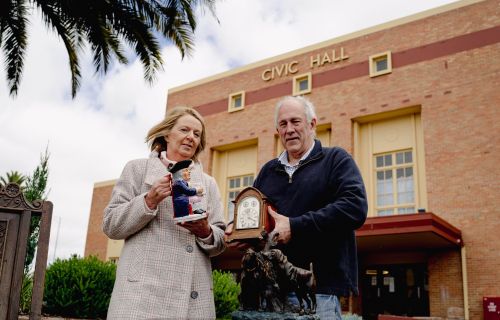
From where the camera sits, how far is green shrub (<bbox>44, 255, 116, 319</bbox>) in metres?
8.00

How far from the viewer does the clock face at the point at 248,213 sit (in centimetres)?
255

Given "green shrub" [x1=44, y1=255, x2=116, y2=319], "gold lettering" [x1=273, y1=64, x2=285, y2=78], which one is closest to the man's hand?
"green shrub" [x1=44, y1=255, x2=116, y2=319]

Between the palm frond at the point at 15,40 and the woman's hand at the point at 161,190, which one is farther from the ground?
the palm frond at the point at 15,40

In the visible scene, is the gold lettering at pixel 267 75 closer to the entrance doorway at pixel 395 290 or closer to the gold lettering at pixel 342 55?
the gold lettering at pixel 342 55

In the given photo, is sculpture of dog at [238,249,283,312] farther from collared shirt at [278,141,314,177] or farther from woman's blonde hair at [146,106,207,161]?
woman's blonde hair at [146,106,207,161]

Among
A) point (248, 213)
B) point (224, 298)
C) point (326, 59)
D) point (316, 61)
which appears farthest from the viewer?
point (316, 61)

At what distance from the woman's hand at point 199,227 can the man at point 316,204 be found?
36 centimetres

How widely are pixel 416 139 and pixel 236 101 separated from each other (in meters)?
8.23

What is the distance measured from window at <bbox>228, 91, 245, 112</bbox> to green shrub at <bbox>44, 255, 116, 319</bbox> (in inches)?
525

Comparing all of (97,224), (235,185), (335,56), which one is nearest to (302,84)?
(335,56)

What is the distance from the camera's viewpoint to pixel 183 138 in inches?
111

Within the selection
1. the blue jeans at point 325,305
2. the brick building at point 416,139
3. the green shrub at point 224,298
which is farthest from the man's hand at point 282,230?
the brick building at point 416,139

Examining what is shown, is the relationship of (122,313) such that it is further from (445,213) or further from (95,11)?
(445,213)

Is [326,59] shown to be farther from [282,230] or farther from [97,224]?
[282,230]
